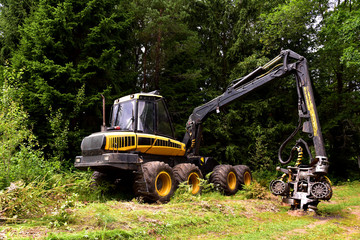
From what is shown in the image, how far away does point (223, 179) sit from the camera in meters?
10.0

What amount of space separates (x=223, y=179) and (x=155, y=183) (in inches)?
135

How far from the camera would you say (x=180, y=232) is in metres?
5.14

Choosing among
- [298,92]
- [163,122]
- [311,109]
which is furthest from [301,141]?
[163,122]

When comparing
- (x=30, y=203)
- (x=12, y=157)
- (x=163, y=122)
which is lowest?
(x=30, y=203)

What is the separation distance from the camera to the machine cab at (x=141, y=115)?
819 centimetres

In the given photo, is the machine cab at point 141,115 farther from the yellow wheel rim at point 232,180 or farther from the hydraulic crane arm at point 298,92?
the yellow wheel rim at point 232,180

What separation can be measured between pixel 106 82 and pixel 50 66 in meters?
2.71

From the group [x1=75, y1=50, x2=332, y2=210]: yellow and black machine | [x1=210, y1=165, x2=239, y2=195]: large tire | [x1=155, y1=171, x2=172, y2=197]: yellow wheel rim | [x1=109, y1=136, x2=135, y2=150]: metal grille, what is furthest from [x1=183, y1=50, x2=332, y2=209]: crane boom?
[x1=109, y1=136, x2=135, y2=150]: metal grille

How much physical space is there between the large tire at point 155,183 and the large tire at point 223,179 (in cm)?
260

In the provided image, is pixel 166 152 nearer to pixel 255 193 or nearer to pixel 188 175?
pixel 188 175

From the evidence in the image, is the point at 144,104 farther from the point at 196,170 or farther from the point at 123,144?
the point at 196,170

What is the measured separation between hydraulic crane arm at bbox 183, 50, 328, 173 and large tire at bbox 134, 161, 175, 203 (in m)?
3.01

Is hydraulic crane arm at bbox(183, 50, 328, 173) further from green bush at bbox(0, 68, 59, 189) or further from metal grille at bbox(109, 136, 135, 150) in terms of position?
green bush at bbox(0, 68, 59, 189)

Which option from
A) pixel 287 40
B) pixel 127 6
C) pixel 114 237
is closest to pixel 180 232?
pixel 114 237
